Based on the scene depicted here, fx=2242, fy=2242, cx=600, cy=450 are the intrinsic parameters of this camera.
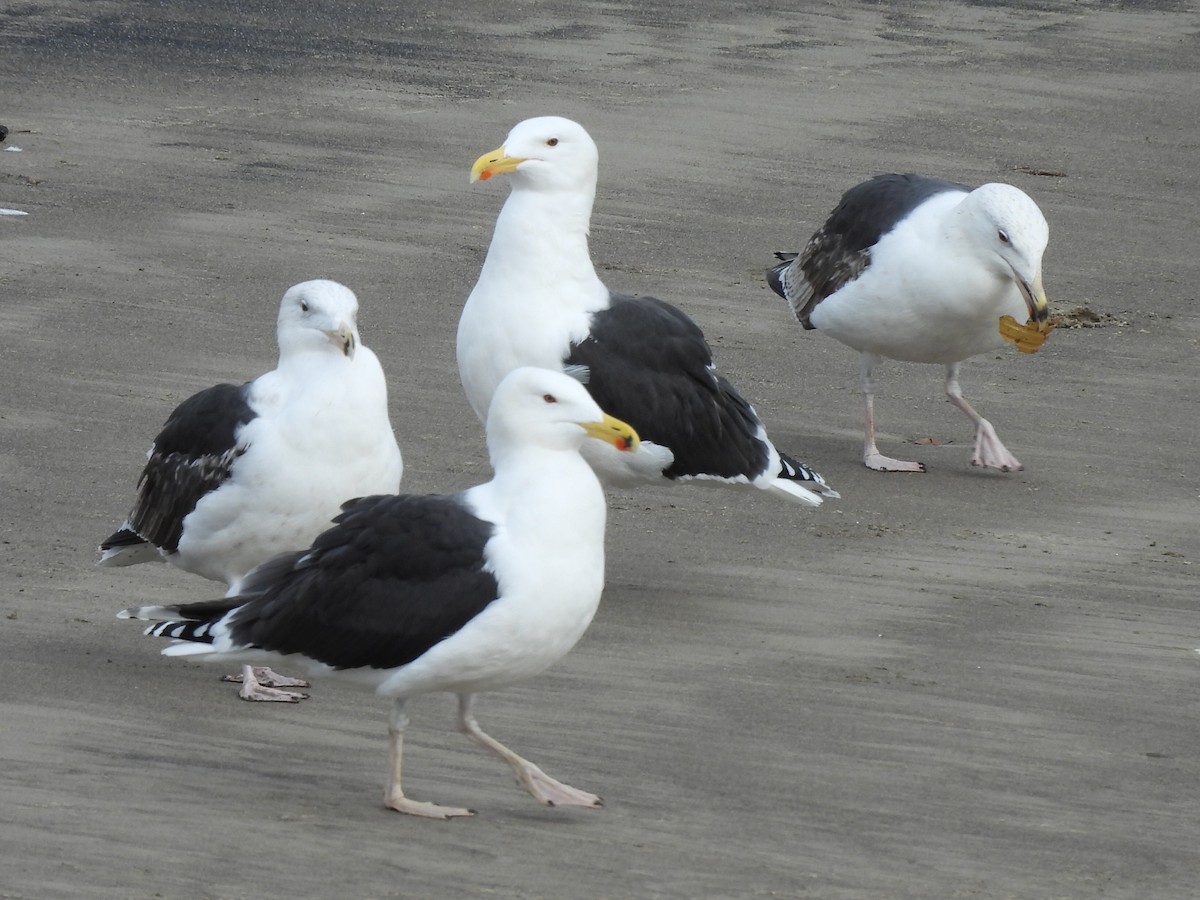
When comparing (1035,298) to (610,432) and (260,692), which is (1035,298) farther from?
(260,692)

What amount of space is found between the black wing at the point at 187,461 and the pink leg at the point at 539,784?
4.71 ft

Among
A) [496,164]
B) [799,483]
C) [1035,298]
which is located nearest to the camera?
[496,164]

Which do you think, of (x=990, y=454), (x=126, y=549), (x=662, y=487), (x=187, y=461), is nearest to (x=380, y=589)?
(x=187, y=461)

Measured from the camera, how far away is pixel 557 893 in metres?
5.43

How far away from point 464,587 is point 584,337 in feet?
8.30

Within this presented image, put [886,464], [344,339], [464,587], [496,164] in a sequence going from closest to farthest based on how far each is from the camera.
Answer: [464,587] < [344,339] < [496,164] < [886,464]

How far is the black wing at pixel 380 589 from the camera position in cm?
596

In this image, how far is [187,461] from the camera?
7215 millimetres

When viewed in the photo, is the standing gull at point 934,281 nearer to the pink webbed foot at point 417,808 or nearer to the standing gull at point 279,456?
the standing gull at point 279,456

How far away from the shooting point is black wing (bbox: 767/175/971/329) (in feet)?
34.4

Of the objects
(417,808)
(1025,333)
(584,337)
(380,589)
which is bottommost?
(417,808)

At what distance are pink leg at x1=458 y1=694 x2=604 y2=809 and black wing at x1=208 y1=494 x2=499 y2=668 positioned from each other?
0.35m

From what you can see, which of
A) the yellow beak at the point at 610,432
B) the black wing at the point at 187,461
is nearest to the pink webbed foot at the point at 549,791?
the yellow beak at the point at 610,432

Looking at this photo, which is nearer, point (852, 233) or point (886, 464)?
point (886, 464)
